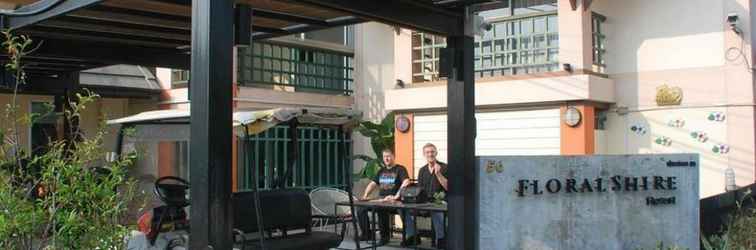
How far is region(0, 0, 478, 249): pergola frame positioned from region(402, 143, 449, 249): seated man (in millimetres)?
2383

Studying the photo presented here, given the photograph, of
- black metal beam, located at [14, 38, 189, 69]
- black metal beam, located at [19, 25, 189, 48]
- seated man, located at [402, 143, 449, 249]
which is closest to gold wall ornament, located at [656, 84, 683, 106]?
seated man, located at [402, 143, 449, 249]

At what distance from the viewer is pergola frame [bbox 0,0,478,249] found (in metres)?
4.71

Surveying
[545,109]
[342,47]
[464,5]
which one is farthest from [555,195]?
[342,47]

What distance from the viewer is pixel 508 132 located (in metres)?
14.4

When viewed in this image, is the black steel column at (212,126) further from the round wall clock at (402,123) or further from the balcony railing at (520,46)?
the round wall clock at (402,123)

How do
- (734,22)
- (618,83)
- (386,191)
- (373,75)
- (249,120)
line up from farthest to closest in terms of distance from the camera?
(373,75)
(618,83)
(734,22)
(386,191)
(249,120)

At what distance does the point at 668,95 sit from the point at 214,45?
35.6 feet

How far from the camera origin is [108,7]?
6754 millimetres

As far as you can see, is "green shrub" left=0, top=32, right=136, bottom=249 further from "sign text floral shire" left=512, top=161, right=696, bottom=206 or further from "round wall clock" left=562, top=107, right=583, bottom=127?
"round wall clock" left=562, top=107, right=583, bottom=127

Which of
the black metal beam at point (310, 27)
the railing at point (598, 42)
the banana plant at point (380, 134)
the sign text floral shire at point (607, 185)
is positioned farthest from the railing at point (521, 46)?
the black metal beam at point (310, 27)

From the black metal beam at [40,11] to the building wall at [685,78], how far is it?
413 inches

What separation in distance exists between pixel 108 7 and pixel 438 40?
31.3 ft

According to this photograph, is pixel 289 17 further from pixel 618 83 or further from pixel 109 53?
pixel 618 83

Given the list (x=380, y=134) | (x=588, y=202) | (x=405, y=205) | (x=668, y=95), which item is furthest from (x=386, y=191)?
(x=668, y=95)
